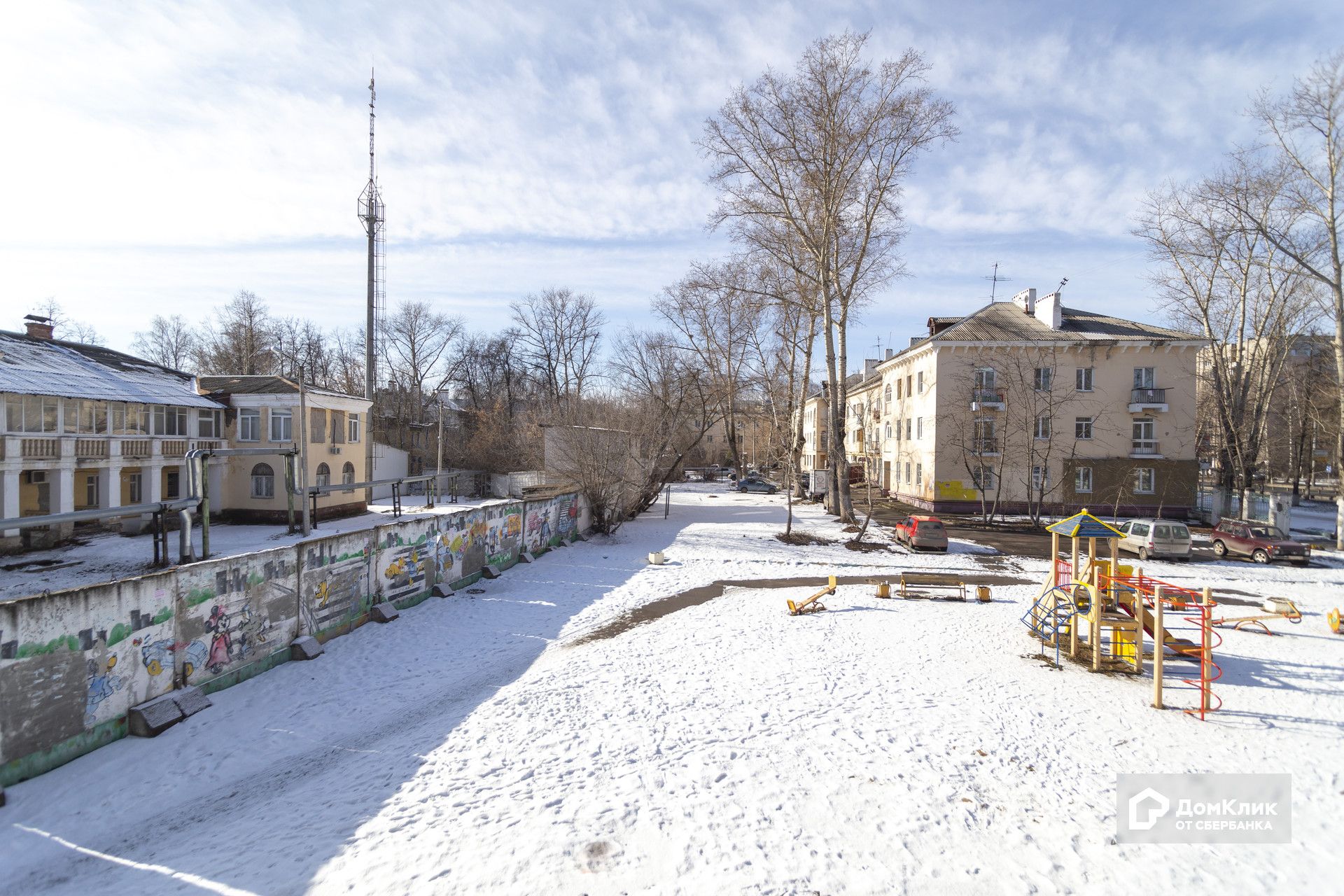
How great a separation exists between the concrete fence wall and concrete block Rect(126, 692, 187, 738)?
10 centimetres

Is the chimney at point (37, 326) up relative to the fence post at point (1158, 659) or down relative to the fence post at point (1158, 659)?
up

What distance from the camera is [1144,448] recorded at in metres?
34.1

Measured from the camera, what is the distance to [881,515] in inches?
1334

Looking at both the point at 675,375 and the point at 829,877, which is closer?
the point at 829,877

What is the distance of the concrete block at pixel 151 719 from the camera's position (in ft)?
27.5

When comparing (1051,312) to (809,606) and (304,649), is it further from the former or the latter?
(304,649)

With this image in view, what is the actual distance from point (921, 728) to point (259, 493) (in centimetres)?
3298

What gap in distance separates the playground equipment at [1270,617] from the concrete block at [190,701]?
18.5m

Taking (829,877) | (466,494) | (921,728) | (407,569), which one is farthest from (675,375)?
(829,877)

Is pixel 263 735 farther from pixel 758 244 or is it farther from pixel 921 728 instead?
pixel 758 244

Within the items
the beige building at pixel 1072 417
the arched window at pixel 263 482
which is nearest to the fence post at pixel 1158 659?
the beige building at pixel 1072 417

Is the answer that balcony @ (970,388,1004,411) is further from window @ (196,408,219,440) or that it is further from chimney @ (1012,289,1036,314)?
window @ (196,408,219,440)

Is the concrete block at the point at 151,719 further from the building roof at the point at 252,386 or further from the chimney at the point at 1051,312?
the chimney at the point at 1051,312

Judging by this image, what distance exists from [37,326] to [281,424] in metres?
11.3
